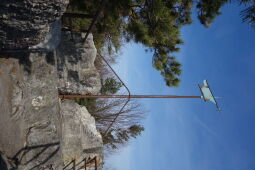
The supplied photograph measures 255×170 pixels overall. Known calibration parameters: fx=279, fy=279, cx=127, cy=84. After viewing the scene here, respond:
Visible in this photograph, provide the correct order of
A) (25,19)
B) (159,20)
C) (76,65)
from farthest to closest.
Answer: (76,65) < (159,20) < (25,19)

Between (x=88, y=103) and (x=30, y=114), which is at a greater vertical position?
(x=88, y=103)

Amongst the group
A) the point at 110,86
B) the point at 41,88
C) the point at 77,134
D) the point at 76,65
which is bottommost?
the point at 77,134

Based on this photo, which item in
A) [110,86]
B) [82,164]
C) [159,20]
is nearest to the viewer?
[159,20]

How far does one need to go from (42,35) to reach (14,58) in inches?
39.2

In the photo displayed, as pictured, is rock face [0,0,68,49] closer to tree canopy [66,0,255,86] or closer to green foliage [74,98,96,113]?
tree canopy [66,0,255,86]

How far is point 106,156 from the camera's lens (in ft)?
47.1

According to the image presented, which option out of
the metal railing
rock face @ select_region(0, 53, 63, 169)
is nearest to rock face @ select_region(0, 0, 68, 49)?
rock face @ select_region(0, 53, 63, 169)

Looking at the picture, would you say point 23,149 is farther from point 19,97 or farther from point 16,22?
point 16,22

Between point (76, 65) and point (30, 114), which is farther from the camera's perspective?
point (76, 65)

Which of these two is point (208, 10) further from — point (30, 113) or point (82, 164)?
point (82, 164)

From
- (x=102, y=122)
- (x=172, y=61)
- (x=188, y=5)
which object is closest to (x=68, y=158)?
(x=172, y=61)

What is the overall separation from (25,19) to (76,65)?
289 centimetres

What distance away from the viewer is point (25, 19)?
3.34 m

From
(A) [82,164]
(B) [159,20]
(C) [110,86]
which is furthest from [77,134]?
(C) [110,86]
